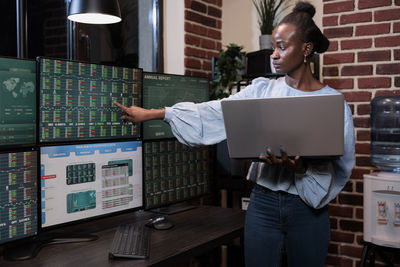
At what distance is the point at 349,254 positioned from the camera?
2.61 m

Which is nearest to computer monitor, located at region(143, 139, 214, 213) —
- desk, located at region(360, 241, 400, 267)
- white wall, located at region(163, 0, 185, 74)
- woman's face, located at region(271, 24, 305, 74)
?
white wall, located at region(163, 0, 185, 74)

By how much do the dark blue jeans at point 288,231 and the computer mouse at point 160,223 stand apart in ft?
1.69

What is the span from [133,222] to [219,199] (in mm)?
922

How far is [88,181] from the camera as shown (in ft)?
5.63

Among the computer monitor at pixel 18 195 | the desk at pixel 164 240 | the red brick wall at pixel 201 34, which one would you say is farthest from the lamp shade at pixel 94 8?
the desk at pixel 164 240

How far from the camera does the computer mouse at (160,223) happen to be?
73.3 inches

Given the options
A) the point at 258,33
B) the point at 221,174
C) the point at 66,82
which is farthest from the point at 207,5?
the point at 66,82

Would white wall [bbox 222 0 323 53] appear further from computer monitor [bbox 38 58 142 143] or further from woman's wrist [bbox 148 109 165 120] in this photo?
woman's wrist [bbox 148 109 165 120]

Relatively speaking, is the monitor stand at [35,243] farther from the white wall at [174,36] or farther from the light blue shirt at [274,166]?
the white wall at [174,36]

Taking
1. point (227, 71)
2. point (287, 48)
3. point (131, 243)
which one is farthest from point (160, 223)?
point (227, 71)

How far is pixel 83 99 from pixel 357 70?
1.64 m

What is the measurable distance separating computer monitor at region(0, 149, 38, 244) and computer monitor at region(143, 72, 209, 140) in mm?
617

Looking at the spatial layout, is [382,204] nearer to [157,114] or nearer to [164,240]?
[164,240]

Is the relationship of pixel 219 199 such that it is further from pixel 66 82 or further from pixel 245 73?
pixel 66 82
